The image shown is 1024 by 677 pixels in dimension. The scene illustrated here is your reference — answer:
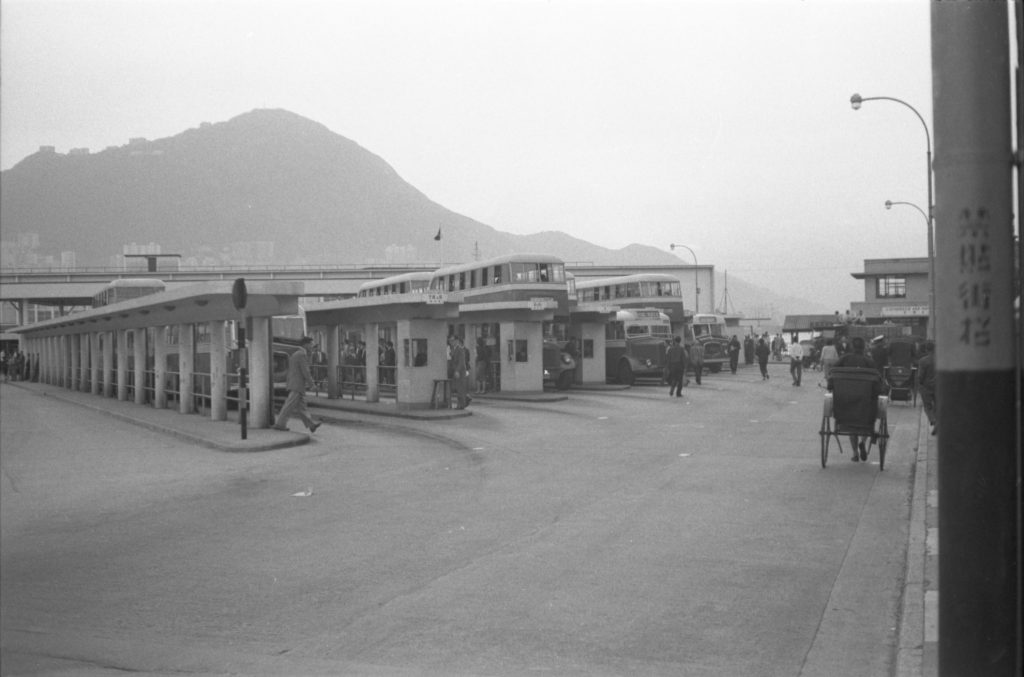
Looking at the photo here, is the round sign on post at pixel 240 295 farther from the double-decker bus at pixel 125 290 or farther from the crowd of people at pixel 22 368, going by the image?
the crowd of people at pixel 22 368

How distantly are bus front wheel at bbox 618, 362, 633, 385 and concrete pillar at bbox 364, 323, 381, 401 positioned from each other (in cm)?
1283

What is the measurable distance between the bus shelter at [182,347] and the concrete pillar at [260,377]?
2 centimetres

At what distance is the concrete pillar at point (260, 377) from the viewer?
21.1 meters

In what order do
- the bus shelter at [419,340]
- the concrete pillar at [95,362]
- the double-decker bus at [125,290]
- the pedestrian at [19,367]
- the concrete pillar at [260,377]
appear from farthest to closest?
the pedestrian at [19,367]
the double-decker bus at [125,290]
the concrete pillar at [95,362]
the bus shelter at [419,340]
the concrete pillar at [260,377]

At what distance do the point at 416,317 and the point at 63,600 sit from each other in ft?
62.2

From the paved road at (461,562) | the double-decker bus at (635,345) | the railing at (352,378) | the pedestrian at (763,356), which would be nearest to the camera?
the paved road at (461,562)

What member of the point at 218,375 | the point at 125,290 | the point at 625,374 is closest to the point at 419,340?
the point at 218,375

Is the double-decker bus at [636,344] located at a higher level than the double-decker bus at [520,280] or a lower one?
lower

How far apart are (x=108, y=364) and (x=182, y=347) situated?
13.4 metres

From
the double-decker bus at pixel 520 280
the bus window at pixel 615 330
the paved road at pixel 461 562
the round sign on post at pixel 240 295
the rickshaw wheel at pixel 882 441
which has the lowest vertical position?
the paved road at pixel 461 562

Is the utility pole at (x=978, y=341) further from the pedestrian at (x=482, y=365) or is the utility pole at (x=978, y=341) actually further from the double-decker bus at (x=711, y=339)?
the double-decker bus at (x=711, y=339)

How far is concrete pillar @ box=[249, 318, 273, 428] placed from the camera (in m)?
21.1

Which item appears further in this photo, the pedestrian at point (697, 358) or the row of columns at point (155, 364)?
the pedestrian at point (697, 358)

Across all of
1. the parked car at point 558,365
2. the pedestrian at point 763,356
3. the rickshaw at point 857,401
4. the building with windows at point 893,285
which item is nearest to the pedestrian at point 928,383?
the rickshaw at point 857,401
